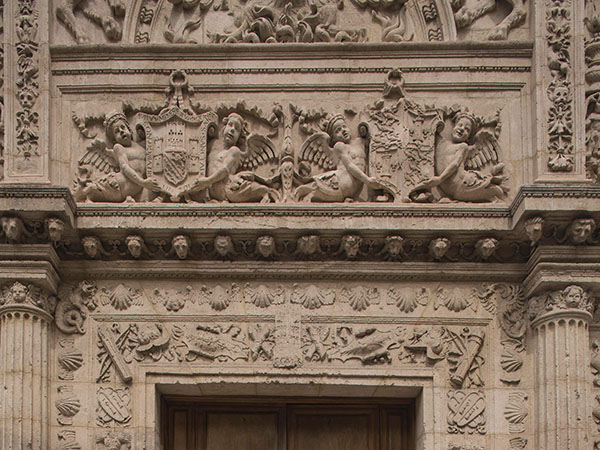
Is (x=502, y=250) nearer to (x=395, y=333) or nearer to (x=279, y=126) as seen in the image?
(x=395, y=333)

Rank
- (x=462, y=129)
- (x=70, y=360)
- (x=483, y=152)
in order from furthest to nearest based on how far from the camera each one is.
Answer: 1. (x=483, y=152)
2. (x=462, y=129)
3. (x=70, y=360)

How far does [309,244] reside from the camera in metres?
8.57

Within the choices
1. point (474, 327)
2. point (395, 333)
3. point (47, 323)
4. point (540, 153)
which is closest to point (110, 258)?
point (47, 323)

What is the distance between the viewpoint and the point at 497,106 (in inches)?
354

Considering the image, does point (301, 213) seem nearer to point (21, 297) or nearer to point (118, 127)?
point (118, 127)

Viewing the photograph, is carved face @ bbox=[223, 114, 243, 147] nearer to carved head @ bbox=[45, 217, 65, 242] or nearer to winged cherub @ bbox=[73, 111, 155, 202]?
winged cherub @ bbox=[73, 111, 155, 202]

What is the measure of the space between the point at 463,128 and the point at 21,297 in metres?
3.64

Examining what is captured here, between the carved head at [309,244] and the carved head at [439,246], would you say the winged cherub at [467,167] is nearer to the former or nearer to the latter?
the carved head at [439,246]

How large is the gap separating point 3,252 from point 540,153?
4.17 meters

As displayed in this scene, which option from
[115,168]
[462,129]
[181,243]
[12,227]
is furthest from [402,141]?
[12,227]

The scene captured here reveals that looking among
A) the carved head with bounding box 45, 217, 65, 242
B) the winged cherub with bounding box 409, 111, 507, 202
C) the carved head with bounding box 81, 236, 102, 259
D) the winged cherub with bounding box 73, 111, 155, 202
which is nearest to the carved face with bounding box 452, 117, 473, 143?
the winged cherub with bounding box 409, 111, 507, 202

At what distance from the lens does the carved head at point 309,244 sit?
8547 mm

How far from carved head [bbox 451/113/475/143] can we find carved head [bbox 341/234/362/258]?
1155 millimetres

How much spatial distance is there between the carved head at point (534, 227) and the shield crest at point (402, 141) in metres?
0.92
